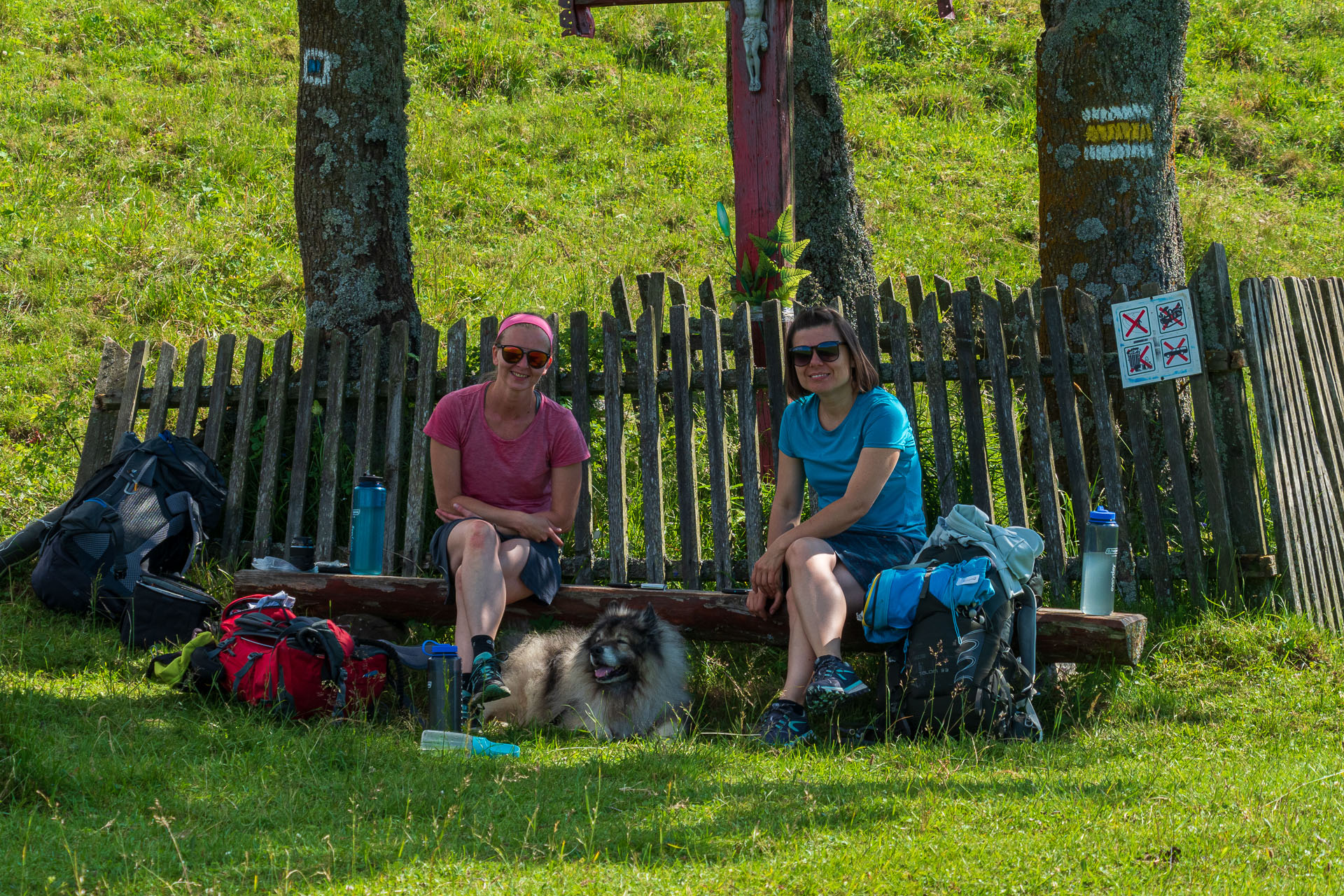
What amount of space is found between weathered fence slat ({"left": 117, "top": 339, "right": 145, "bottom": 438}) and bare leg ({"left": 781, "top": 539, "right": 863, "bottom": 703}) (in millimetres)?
4106

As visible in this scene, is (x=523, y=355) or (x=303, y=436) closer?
(x=523, y=355)

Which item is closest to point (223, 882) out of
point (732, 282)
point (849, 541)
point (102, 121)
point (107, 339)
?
point (849, 541)

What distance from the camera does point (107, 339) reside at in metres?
6.36

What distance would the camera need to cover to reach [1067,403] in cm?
495

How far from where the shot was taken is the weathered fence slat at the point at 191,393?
6.08 meters

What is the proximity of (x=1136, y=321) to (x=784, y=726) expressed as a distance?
2.53 m

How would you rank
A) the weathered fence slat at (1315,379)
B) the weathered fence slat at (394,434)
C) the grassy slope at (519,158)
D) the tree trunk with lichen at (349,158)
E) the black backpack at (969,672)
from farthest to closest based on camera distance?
1. the grassy slope at (519,158)
2. the tree trunk with lichen at (349,158)
3. the weathered fence slat at (394,434)
4. the weathered fence slat at (1315,379)
5. the black backpack at (969,672)

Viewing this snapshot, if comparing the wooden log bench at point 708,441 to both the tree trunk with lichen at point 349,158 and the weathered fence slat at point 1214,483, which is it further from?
the tree trunk with lichen at point 349,158

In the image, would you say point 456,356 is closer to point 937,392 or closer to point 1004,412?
point 937,392

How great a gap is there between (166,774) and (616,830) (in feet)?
4.65

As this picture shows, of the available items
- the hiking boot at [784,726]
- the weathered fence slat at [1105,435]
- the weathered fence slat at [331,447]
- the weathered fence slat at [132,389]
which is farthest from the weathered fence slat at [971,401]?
the weathered fence slat at [132,389]

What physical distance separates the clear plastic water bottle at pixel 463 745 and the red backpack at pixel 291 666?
437 millimetres

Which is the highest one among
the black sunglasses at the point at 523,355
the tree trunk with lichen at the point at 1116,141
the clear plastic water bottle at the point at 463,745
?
the tree trunk with lichen at the point at 1116,141

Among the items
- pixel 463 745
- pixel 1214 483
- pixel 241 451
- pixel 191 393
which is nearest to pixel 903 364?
pixel 1214 483
